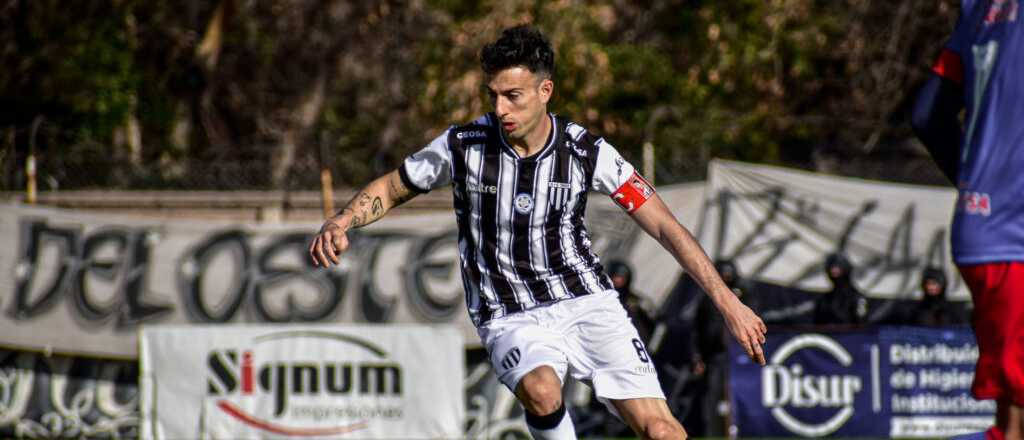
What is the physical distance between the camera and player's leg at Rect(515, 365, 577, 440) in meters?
5.80

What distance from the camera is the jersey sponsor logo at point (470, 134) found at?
606 centimetres

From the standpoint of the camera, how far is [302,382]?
440 inches

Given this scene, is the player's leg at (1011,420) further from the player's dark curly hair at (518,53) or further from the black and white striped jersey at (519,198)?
the player's dark curly hair at (518,53)

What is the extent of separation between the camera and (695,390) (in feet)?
41.6

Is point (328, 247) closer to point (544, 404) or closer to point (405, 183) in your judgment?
point (405, 183)

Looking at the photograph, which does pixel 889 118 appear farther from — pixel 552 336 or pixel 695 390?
pixel 552 336

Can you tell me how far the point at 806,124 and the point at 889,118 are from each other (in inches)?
57.8

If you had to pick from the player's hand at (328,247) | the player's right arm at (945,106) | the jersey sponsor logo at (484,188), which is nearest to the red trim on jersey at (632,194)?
the jersey sponsor logo at (484,188)

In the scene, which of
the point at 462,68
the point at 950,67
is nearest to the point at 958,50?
the point at 950,67

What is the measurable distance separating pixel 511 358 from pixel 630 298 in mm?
6695

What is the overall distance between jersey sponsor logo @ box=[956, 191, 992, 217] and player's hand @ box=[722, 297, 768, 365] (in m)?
1.06

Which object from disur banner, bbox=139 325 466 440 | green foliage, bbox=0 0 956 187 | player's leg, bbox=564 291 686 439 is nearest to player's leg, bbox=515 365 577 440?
player's leg, bbox=564 291 686 439

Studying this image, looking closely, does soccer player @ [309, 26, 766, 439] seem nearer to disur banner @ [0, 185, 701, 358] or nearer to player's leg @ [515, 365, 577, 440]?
player's leg @ [515, 365, 577, 440]

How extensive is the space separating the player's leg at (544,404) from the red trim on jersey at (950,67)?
2.14 metres
